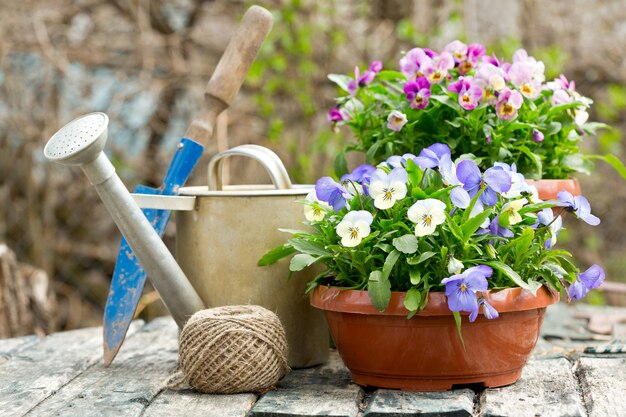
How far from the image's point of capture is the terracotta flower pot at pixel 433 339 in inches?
56.2

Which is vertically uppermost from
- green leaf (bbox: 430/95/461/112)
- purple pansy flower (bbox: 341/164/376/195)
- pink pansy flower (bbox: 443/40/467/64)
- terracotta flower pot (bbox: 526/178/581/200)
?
pink pansy flower (bbox: 443/40/467/64)

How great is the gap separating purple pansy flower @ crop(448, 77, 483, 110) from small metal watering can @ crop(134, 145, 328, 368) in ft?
1.14

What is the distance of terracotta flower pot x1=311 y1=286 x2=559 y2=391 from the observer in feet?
4.69

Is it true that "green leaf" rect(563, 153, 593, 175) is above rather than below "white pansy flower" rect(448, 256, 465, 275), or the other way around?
above

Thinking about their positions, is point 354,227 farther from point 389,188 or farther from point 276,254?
point 276,254

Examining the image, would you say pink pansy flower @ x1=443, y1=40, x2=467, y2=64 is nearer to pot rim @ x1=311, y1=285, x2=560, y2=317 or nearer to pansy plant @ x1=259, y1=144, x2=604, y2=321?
pansy plant @ x1=259, y1=144, x2=604, y2=321

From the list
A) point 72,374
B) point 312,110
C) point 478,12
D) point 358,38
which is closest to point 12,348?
point 72,374

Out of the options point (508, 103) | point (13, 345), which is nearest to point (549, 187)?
point (508, 103)

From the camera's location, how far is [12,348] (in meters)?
1.96

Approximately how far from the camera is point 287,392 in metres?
1.52

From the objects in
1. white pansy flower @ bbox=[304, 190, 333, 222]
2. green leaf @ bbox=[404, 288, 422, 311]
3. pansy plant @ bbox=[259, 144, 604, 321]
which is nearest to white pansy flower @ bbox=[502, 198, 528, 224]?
pansy plant @ bbox=[259, 144, 604, 321]

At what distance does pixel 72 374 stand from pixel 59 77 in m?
1.98

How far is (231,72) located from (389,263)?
646 mm

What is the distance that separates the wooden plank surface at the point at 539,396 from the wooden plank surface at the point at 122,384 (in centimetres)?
58
